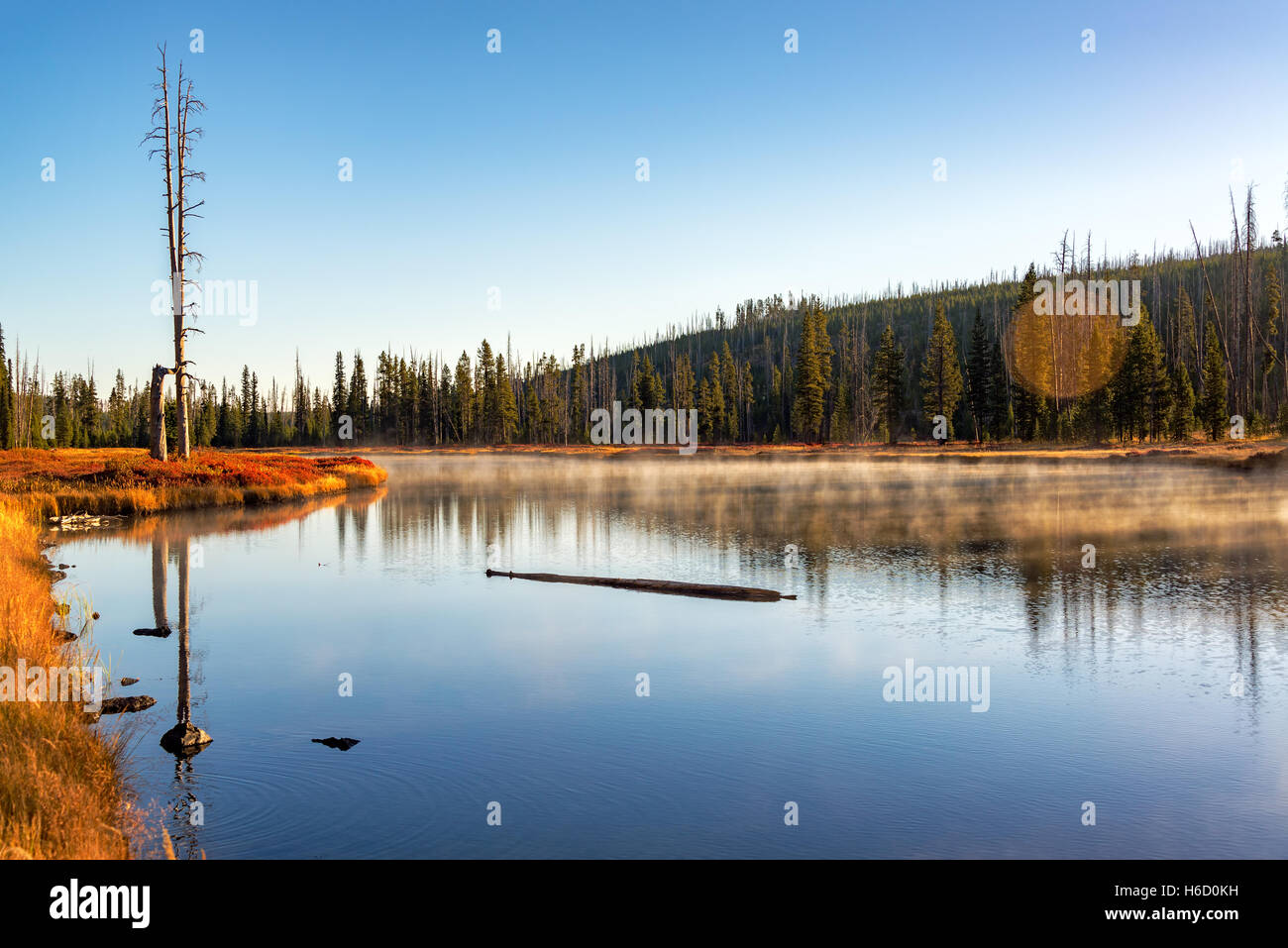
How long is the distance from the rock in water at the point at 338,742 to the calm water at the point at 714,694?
12 centimetres

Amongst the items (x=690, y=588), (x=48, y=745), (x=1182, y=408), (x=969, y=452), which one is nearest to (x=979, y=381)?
(x=969, y=452)

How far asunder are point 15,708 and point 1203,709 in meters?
13.1

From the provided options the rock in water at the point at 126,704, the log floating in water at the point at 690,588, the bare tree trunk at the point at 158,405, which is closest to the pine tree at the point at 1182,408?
the log floating in water at the point at 690,588

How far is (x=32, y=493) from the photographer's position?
112 feet

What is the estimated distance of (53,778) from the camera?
747cm

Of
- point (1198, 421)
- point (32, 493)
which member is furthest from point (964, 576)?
point (1198, 421)

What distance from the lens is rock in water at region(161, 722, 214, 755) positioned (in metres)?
9.89

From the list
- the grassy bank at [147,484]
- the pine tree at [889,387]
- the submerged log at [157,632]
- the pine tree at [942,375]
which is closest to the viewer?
the submerged log at [157,632]

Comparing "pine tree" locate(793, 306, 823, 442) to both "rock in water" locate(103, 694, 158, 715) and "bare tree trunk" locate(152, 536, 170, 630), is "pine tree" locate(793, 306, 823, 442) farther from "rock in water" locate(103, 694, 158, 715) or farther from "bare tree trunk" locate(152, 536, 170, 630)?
"rock in water" locate(103, 694, 158, 715)

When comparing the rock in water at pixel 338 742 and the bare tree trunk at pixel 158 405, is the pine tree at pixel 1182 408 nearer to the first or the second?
the bare tree trunk at pixel 158 405

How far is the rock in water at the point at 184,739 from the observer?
9891 millimetres

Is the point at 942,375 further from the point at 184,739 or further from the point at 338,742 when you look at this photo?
the point at 184,739

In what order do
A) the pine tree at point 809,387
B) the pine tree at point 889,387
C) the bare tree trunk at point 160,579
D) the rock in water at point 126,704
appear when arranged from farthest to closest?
the pine tree at point 809,387 < the pine tree at point 889,387 < the bare tree trunk at point 160,579 < the rock in water at point 126,704

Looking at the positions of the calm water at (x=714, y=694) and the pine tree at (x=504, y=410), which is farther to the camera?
the pine tree at (x=504, y=410)
